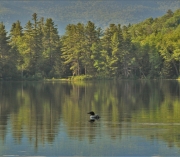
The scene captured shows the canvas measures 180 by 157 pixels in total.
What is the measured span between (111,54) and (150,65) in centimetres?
804

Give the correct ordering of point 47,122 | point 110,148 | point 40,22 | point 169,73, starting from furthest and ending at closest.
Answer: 1. point 40,22
2. point 169,73
3. point 47,122
4. point 110,148

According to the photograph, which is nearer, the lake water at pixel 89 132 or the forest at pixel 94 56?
the lake water at pixel 89 132

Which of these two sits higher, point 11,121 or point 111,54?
point 111,54

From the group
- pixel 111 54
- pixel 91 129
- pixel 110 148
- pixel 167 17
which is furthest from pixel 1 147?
pixel 167 17

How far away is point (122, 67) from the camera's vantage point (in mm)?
117500

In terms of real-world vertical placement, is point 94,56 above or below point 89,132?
above

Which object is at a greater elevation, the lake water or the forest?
the forest

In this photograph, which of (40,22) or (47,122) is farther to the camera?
(40,22)

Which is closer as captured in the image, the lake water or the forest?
the lake water

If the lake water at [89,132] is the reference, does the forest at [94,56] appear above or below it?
above

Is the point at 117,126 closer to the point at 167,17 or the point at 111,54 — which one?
the point at 111,54

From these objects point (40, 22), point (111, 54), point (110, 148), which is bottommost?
point (110, 148)

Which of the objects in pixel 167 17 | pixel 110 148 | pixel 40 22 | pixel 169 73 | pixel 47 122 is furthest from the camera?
pixel 167 17

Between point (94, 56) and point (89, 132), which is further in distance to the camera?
point (94, 56)
